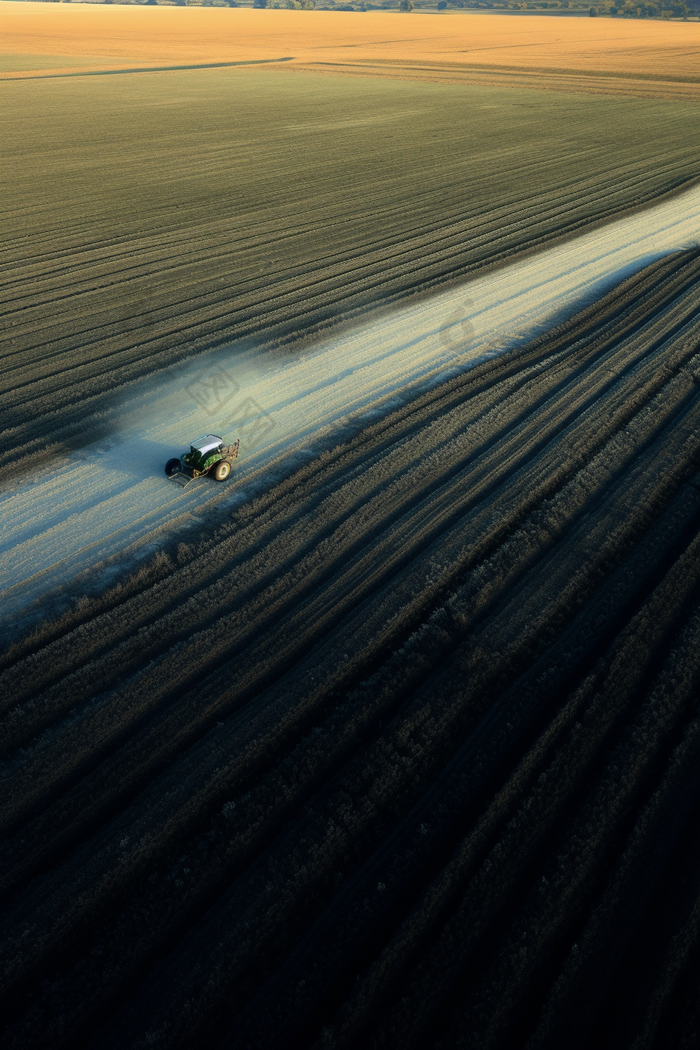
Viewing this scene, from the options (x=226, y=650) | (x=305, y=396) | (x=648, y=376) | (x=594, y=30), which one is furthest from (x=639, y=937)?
(x=594, y=30)

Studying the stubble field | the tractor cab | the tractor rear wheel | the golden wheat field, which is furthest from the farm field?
the golden wheat field

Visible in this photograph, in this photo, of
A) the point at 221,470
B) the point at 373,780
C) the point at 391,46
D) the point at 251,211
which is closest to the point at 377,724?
the point at 373,780

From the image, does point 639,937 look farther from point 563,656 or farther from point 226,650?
point 226,650

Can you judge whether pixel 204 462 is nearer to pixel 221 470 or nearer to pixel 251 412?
pixel 221 470

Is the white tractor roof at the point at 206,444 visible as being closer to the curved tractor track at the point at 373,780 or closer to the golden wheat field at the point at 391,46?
the curved tractor track at the point at 373,780

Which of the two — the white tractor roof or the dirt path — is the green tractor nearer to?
the white tractor roof

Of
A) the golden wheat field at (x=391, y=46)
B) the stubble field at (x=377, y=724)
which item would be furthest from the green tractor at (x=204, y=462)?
the golden wheat field at (x=391, y=46)
